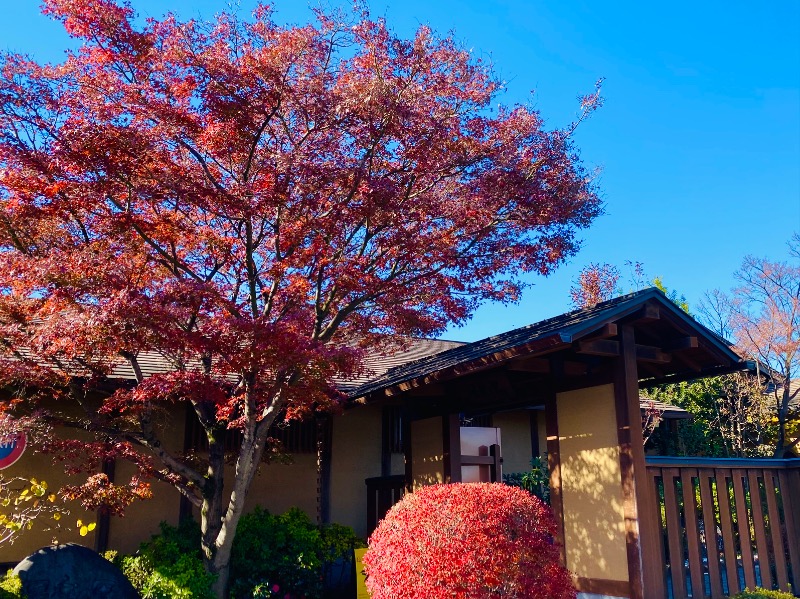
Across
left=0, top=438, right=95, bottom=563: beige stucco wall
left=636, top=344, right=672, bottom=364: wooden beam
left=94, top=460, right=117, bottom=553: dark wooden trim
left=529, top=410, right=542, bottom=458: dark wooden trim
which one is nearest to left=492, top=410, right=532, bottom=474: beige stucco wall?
left=529, top=410, right=542, bottom=458: dark wooden trim

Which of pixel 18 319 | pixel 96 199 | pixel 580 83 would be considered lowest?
pixel 18 319

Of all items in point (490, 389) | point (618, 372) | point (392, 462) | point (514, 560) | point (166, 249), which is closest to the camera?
point (514, 560)

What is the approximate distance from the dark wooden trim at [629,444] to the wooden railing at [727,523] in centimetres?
15

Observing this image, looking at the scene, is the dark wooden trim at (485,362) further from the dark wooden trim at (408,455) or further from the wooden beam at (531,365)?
the dark wooden trim at (408,455)

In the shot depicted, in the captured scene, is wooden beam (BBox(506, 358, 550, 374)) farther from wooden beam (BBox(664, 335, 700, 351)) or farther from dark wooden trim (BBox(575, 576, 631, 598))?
dark wooden trim (BBox(575, 576, 631, 598))

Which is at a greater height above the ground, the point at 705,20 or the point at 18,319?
the point at 705,20

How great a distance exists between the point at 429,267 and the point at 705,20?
5965mm

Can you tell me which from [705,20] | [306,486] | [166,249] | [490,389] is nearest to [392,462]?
[306,486]

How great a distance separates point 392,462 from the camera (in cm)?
1154

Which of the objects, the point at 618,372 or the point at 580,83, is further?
the point at 580,83

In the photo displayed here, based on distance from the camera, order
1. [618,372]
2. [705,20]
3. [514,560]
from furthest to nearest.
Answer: [705,20], [618,372], [514,560]

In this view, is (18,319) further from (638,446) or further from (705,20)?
(705,20)

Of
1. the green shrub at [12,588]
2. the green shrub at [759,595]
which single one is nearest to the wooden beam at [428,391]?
the green shrub at [759,595]

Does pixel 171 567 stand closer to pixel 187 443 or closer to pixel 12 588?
pixel 12 588
